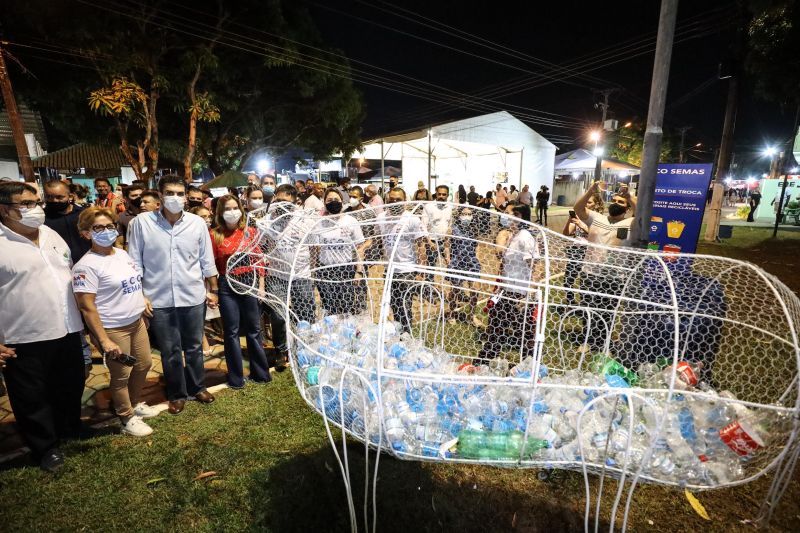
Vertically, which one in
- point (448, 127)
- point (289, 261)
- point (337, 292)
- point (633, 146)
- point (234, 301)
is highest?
point (633, 146)

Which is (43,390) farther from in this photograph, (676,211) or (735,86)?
(735,86)

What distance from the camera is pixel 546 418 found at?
2.11 metres

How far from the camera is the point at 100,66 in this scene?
9.62 m

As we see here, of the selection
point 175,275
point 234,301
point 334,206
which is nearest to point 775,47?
point 334,206

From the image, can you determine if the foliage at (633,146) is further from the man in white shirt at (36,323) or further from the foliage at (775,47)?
the man in white shirt at (36,323)

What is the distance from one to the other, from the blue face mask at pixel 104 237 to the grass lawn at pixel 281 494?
1592 mm

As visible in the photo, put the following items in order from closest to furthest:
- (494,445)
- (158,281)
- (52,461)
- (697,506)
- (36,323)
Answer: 1. (494,445)
2. (697,506)
3. (36,323)
4. (52,461)
5. (158,281)

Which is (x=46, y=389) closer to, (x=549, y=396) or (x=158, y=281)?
(x=158, y=281)

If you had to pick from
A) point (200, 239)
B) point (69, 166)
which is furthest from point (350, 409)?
point (69, 166)

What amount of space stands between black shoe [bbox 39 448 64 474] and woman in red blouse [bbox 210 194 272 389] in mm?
1331

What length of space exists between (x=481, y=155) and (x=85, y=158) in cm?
1645

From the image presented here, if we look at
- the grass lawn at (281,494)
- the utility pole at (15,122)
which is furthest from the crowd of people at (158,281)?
the utility pole at (15,122)

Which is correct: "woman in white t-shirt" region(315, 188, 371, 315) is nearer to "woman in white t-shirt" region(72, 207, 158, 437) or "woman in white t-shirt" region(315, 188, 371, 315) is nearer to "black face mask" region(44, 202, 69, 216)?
"woman in white t-shirt" region(72, 207, 158, 437)

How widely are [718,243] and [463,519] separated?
43.1ft
